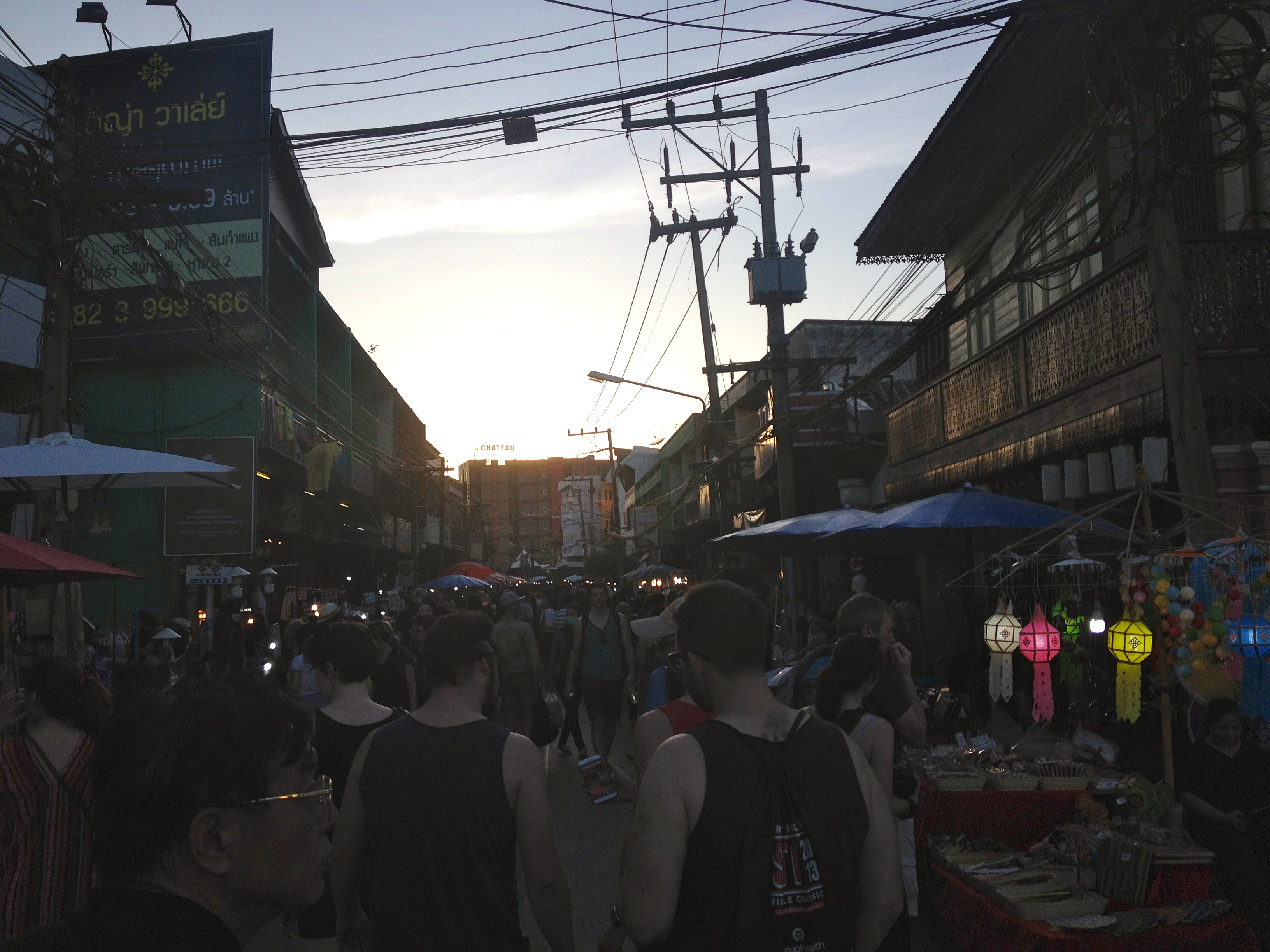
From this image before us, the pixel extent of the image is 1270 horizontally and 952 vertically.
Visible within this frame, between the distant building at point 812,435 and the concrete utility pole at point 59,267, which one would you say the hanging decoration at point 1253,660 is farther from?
the concrete utility pole at point 59,267

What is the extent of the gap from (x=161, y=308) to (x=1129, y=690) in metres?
21.4

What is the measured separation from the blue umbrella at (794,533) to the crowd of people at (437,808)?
6.60 metres

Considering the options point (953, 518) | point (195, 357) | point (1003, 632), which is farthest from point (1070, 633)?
point (195, 357)

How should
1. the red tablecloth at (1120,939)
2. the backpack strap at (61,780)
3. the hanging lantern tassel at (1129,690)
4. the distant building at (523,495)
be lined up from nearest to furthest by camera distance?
the backpack strap at (61,780) < the red tablecloth at (1120,939) < the hanging lantern tassel at (1129,690) < the distant building at (523,495)

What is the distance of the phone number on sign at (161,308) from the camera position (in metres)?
22.1

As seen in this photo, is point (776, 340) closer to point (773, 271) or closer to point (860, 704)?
point (773, 271)

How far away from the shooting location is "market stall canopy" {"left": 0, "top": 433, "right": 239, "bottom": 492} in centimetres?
668

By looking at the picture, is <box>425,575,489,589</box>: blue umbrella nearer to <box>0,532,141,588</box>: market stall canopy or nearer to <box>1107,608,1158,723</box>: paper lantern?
<box>0,532,141,588</box>: market stall canopy

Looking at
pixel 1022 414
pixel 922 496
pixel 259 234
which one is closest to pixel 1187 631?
pixel 1022 414

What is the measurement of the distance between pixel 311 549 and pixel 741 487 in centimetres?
1532

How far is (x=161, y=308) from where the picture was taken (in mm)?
22453

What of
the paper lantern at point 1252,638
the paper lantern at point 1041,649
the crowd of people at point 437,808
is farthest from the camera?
the paper lantern at point 1041,649

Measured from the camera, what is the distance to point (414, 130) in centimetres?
977

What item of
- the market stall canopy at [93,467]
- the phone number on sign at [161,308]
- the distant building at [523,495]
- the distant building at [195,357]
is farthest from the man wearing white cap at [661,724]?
the distant building at [523,495]
